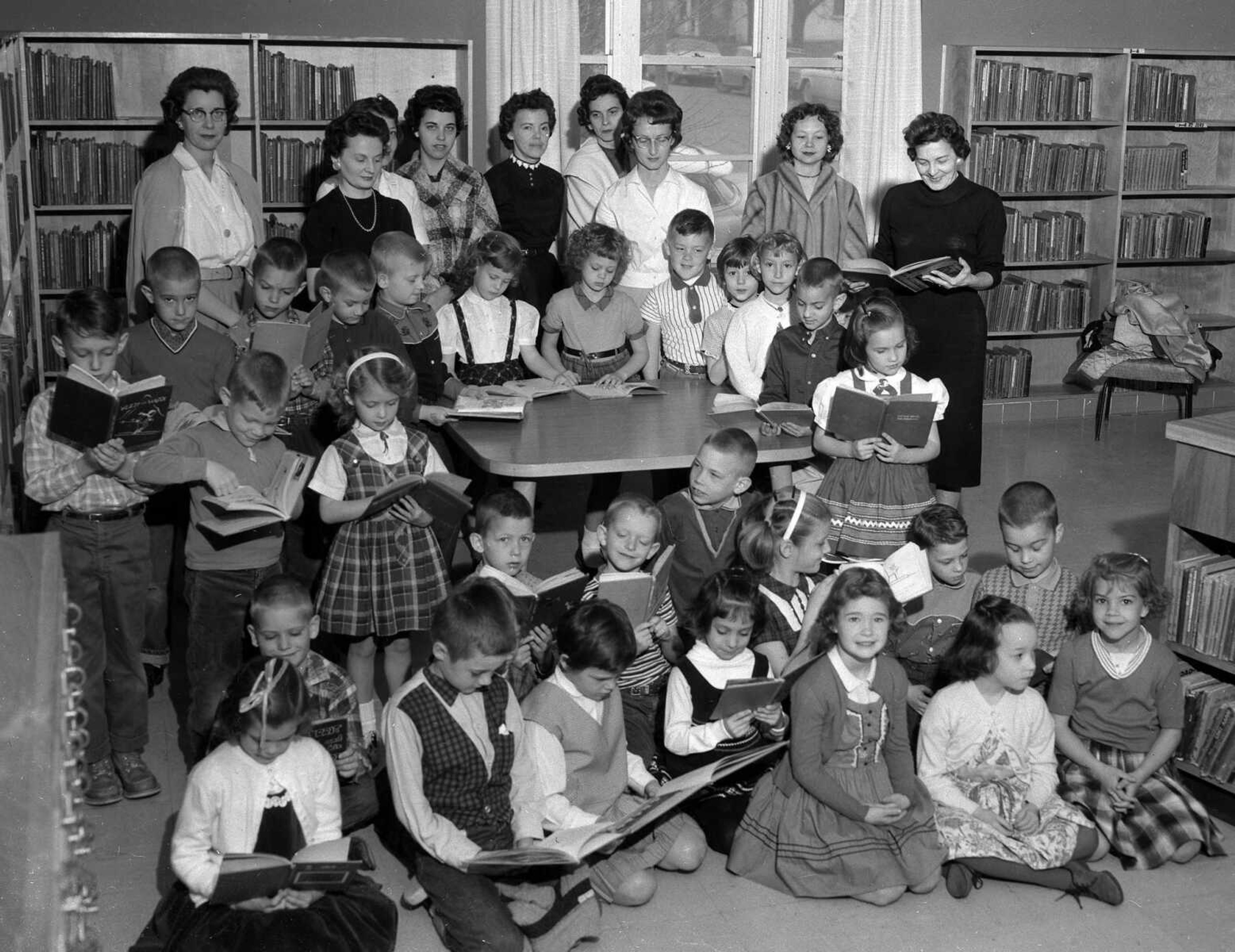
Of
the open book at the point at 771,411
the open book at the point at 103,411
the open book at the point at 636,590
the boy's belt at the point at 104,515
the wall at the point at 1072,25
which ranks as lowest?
the open book at the point at 636,590

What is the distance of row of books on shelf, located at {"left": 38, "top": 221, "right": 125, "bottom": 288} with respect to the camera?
22.9 ft

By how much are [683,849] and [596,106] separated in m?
3.61

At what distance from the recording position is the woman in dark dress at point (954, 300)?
5219mm

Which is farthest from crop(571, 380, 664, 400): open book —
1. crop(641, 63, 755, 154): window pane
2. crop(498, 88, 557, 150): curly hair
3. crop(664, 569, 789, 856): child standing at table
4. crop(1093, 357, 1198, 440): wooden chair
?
crop(1093, 357, 1198, 440): wooden chair

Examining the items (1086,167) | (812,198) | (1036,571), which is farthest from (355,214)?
(1086,167)

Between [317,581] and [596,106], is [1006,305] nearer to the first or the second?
[596,106]

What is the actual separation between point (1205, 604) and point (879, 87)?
4955 mm

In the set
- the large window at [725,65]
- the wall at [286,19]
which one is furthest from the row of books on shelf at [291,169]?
the large window at [725,65]

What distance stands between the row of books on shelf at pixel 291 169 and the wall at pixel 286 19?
529mm

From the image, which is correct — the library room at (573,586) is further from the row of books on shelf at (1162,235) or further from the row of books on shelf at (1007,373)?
the row of books on shelf at (1162,235)

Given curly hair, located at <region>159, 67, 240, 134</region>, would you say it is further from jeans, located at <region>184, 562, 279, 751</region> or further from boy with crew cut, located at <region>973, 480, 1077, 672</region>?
boy with crew cut, located at <region>973, 480, 1077, 672</region>

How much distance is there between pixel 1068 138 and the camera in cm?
845

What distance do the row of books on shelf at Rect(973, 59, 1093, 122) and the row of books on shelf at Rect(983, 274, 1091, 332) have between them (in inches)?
35.5

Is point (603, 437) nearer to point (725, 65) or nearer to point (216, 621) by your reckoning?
point (216, 621)
